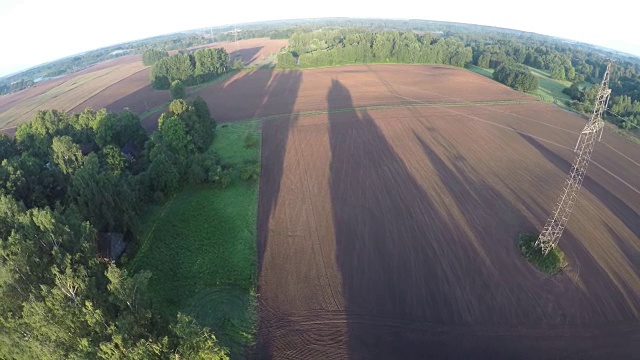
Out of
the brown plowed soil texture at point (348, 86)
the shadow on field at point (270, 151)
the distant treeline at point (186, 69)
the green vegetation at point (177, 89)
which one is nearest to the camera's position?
the shadow on field at point (270, 151)

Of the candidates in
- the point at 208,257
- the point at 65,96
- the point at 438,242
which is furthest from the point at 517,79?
the point at 65,96

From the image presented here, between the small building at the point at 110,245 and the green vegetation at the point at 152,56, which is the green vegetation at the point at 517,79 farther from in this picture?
the green vegetation at the point at 152,56

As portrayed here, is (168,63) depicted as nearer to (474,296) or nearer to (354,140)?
(354,140)

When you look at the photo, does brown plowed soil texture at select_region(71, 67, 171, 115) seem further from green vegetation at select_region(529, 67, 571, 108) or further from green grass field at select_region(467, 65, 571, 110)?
green vegetation at select_region(529, 67, 571, 108)

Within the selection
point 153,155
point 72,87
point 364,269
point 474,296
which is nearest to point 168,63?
point 72,87

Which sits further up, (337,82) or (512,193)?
(337,82)

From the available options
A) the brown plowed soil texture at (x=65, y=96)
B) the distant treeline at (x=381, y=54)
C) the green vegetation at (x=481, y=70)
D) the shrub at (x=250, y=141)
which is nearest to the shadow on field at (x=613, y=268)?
the shrub at (x=250, y=141)
